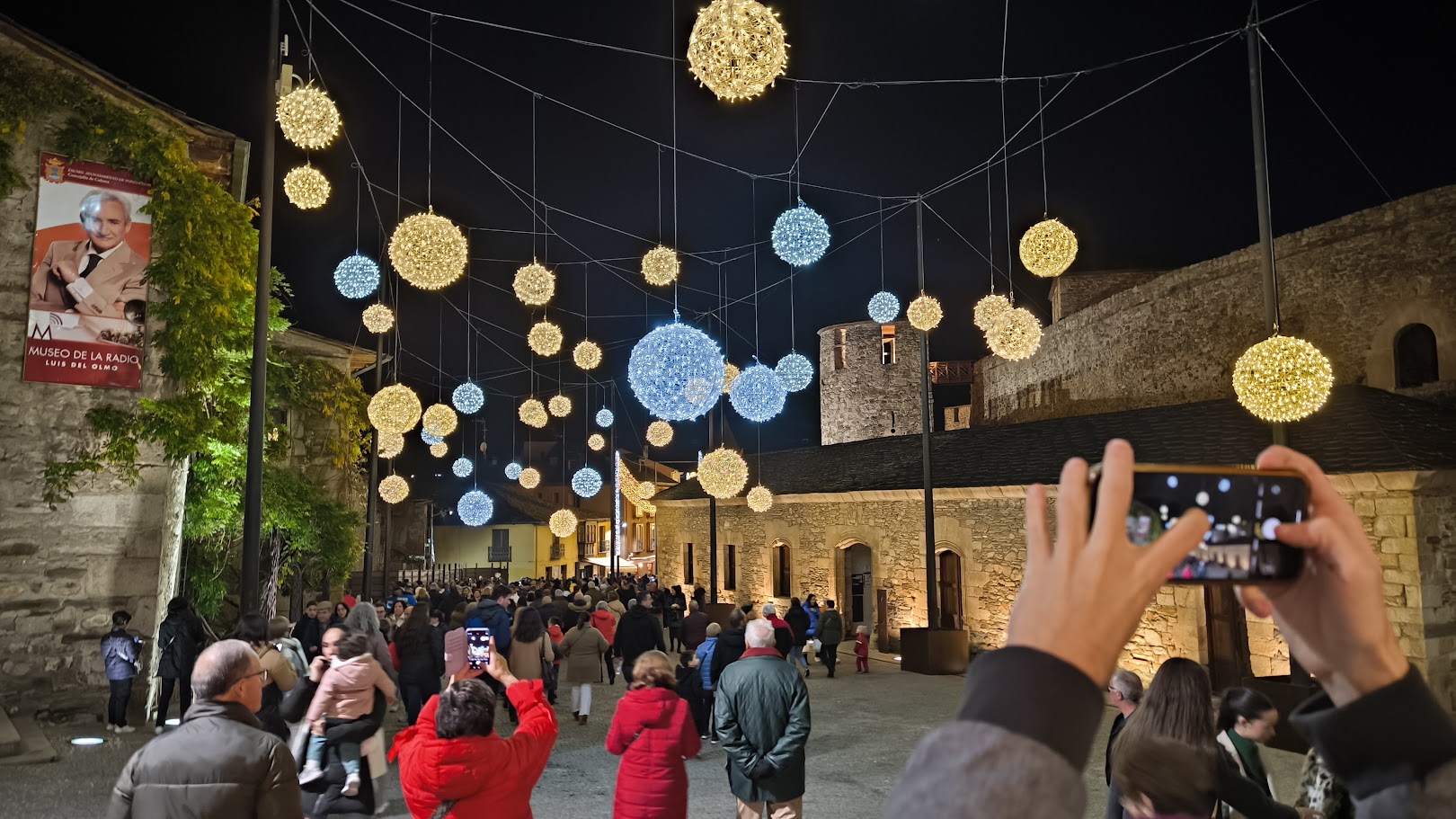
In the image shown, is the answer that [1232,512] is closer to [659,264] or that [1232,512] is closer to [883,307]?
[659,264]

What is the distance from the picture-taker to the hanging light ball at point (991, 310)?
12516 millimetres

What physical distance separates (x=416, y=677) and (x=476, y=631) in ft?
6.43

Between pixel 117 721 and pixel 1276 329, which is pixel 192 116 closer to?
pixel 117 721

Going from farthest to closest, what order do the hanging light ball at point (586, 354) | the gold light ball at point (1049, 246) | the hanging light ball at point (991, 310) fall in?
the hanging light ball at point (586, 354), the hanging light ball at point (991, 310), the gold light ball at point (1049, 246)

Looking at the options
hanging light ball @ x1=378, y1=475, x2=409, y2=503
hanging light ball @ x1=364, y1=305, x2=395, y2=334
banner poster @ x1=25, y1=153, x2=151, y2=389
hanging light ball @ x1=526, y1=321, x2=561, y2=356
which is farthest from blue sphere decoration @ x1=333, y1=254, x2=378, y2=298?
hanging light ball @ x1=378, y1=475, x2=409, y2=503

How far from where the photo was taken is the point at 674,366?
31.7ft

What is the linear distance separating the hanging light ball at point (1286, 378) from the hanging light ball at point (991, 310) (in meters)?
4.83

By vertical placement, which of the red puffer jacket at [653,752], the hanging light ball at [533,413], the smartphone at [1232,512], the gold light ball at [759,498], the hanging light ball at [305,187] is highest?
the hanging light ball at [305,187]

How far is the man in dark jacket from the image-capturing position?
4.83 m

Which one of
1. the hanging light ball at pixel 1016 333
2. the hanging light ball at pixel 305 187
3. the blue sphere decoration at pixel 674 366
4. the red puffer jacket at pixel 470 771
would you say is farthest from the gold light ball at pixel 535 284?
the red puffer jacket at pixel 470 771

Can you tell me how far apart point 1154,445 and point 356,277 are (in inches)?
439

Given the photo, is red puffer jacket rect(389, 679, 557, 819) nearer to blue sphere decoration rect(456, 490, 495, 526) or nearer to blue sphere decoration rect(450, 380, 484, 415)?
blue sphere decoration rect(450, 380, 484, 415)

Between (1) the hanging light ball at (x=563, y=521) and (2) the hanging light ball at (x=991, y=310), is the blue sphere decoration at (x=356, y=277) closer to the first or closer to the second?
(2) the hanging light ball at (x=991, y=310)

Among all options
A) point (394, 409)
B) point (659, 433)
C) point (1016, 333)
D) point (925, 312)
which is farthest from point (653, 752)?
point (659, 433)
